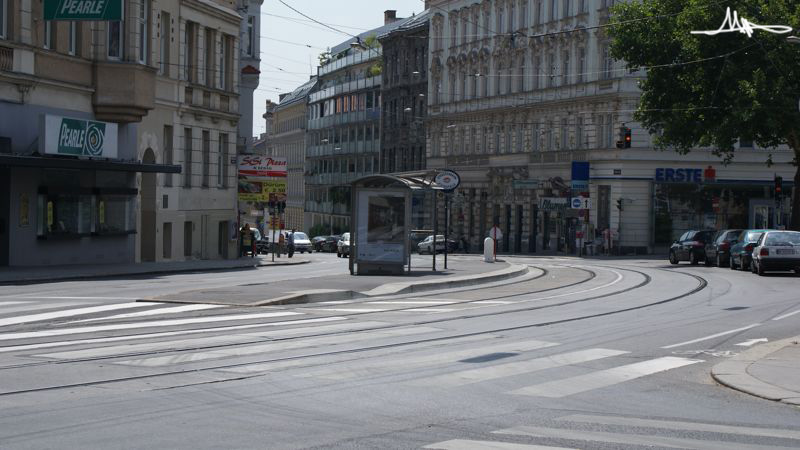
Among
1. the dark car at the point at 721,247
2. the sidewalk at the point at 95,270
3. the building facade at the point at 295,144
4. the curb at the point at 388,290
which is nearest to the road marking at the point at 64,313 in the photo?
the curb at the point at 388,290

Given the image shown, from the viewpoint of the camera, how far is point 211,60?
5150 centimetres

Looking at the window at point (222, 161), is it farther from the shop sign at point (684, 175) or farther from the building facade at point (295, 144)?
the building facade at point (295, 144)

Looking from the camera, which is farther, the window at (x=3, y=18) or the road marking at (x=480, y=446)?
the window at (x=3, y=18)

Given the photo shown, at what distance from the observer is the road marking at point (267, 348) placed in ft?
46.1

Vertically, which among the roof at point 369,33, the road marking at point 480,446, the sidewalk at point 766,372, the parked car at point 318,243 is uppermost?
the roof at point 369,33

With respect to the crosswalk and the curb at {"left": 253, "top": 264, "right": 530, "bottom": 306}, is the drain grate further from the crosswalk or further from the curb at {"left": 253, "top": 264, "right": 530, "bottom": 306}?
the curb at {"left": 253, "top": 264, "right": 530, "bottom": 306}

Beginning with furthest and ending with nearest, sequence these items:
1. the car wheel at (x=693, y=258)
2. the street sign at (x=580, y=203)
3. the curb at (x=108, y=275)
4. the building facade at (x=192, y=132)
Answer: the street sign at (x=580, y=203) → the car wheel at (x=693, y=258) → the building facade at (x=192, y=132) → the curb at (x=108, y=275)

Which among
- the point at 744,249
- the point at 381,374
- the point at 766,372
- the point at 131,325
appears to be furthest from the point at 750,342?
the point at 744,249

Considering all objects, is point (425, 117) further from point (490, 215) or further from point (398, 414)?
point (398, 414)

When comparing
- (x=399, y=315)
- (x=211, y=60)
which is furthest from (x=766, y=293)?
(x=211, y=60)

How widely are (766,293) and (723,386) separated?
54.2 ft

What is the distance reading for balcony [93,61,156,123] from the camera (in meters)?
39.1

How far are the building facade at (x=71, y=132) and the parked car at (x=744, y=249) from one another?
1929 cm

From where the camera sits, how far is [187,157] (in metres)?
50.0
